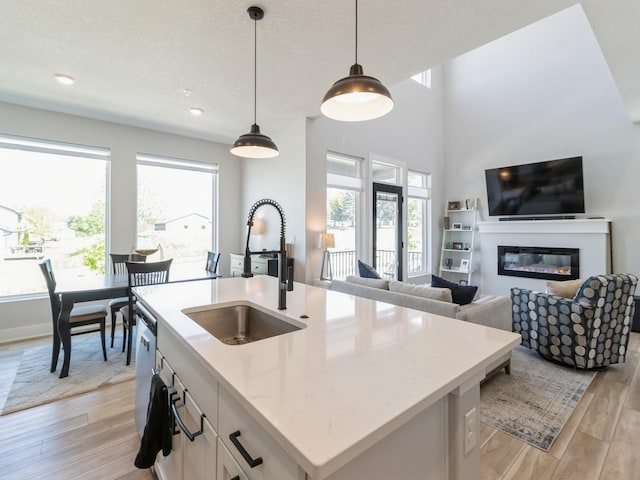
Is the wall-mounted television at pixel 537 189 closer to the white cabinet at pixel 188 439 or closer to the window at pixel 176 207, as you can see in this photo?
the window at pixel 176 207

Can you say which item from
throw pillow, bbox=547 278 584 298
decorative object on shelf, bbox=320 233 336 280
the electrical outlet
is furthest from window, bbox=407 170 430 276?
the electrical outlet

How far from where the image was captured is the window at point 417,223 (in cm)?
627

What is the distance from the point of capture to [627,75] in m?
3.00

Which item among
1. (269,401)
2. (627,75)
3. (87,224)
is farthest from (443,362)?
(87,224)

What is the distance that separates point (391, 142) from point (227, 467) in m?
5.73

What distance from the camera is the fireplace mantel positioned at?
4660mm

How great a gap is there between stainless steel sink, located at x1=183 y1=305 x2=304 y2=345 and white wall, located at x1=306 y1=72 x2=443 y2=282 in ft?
8.90

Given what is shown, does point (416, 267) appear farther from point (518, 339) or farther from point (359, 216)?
point (518, 339)

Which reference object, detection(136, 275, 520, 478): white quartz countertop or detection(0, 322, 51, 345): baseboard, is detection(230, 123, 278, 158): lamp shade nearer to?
detection(136, 275, 520, 478): white quartz countertop

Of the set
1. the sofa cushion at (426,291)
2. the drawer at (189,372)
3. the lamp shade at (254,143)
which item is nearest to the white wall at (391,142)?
the sofa cushion at (426,291)

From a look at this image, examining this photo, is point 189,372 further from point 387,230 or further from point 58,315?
point 387,230

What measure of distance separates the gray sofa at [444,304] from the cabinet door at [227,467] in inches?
77.9

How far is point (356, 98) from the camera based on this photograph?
160 centimetres

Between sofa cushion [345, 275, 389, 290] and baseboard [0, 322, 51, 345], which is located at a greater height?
sofa cushion [345, 275, 389, 290]
